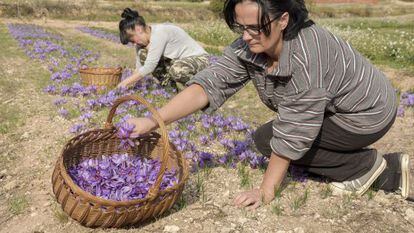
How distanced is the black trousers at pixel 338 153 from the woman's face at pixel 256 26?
0.88 m

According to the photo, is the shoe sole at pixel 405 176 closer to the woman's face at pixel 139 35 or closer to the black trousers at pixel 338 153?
the black trousers at pixel 338 153

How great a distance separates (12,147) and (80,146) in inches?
70.1

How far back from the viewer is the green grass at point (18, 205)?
3451 millimetres

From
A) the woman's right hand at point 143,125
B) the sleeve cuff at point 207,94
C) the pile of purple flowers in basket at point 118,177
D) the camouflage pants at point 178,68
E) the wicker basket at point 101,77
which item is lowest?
the wicker basket at point 101,77

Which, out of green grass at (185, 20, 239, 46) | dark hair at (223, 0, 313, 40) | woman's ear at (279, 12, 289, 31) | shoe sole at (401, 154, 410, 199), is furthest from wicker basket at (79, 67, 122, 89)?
green grass at (185, 20, 239, 46)

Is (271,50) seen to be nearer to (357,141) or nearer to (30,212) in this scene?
(357,141)

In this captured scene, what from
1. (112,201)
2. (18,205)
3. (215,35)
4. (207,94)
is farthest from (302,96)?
(215,35)

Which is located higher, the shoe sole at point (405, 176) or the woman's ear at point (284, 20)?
the woman's ear at point (284, 20)

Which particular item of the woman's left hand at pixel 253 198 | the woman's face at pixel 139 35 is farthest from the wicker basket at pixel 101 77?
the woman's left hand at pixel 253 198

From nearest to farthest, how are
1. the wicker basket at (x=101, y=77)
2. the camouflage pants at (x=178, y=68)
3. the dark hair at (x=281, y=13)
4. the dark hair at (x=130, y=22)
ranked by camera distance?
the dark hair at (x=281, y=13) < the dark hair at (x=130, y=22) < the camouflage pants at (x=178, y=68) < the wicker basket at (x=101, y=77)

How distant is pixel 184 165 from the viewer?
10.6ft

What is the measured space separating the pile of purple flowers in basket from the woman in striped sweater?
17.2 inches

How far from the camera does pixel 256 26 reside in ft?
9.20

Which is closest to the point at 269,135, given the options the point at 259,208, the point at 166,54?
the point at 259,208
